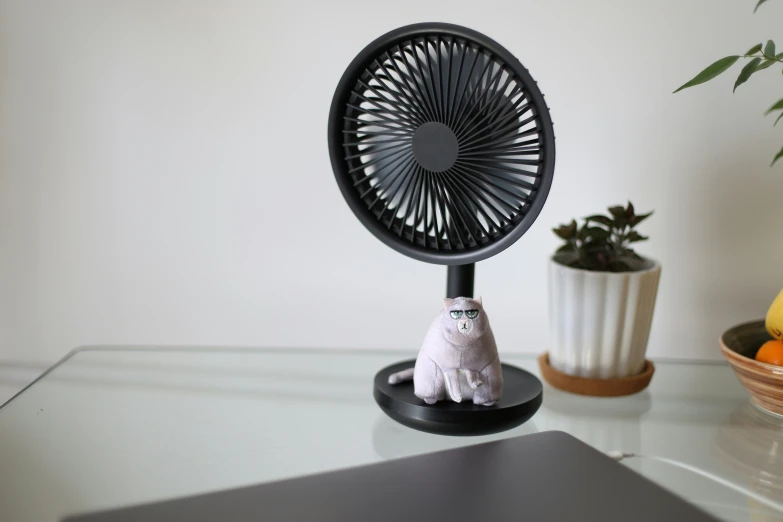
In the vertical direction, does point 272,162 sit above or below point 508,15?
below

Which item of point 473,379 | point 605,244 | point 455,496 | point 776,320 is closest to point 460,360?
point 473,379

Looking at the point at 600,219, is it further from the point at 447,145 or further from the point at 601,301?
the point at 447,145

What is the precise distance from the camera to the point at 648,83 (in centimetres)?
117

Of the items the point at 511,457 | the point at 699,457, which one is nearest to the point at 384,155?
the point at 511,457

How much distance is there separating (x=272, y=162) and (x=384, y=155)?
1.26 ft

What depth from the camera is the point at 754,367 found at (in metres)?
0.91

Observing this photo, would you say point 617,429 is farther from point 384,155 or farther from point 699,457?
point 384,155

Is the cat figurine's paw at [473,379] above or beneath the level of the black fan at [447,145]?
beneath

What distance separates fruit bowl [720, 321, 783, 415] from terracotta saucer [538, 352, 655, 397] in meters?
0.12

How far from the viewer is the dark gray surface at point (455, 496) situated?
2.11 ft

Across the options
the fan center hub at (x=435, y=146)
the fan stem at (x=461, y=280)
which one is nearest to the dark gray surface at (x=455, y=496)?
the fan stem at (x=461, y=280)

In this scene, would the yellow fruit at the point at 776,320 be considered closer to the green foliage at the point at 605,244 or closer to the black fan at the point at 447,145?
the green foliage at the point at 605,244

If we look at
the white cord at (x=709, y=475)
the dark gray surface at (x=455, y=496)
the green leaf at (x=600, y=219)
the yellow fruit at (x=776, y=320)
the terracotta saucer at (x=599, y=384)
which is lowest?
the white cord at (x=709, y=475)

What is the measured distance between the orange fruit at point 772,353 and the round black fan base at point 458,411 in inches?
11.2
